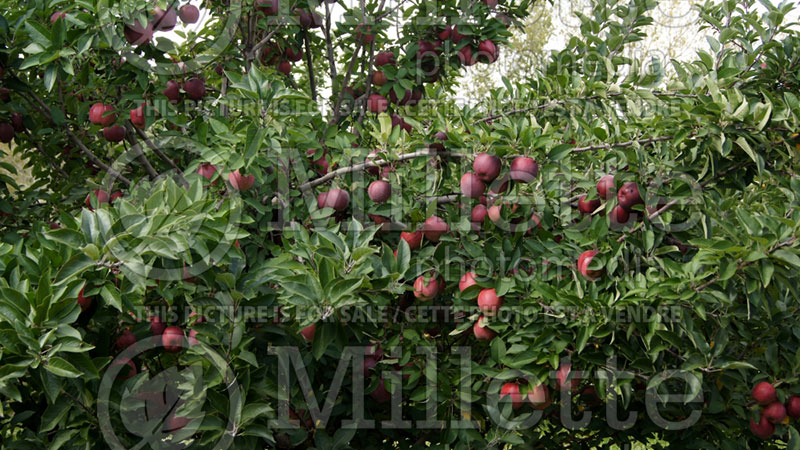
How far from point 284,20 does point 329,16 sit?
492 millimetres

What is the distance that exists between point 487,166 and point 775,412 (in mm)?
1539

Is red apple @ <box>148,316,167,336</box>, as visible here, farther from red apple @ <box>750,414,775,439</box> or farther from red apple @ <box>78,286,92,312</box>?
red apple @ <box>750,414,775,439</box>

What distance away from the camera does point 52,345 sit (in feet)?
5.71

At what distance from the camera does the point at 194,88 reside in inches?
119

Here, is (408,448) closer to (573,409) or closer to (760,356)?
(573,409)

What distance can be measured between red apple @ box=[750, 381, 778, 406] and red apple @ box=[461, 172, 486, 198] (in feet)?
4.53

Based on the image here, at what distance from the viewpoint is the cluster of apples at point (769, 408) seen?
2580 millimetres

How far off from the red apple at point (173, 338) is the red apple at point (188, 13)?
176 cm

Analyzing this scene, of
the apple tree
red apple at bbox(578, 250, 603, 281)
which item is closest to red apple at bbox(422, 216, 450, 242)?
the apple tree

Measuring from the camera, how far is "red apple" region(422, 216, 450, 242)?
2.36 meters

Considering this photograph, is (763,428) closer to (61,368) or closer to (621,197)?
(621,197)

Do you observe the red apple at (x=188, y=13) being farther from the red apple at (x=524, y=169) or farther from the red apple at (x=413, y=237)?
the red apple at (x=524, y=169)

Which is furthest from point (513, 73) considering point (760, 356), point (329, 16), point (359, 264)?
point (359, 264)

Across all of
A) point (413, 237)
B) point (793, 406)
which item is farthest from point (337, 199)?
point (793, 406)
